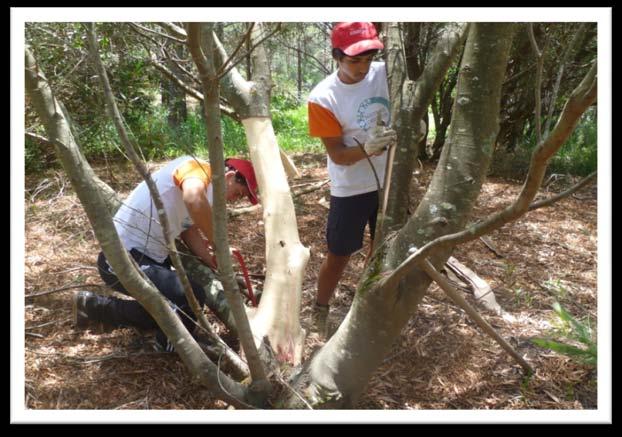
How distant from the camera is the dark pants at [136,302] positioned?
7.91 ft

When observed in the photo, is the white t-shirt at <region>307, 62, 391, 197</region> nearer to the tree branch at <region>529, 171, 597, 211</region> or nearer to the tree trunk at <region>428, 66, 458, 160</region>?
the tree branch at <region>529, 171, 597, 211</region>

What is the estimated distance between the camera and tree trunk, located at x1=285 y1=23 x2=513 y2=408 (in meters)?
1.58

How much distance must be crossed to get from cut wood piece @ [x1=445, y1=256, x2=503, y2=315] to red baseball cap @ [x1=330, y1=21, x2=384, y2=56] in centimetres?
157

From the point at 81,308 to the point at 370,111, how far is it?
1.85 m

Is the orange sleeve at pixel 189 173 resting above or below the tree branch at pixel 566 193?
above

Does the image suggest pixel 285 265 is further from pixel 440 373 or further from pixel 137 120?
pixel 137 120

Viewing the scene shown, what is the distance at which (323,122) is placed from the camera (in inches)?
94.1

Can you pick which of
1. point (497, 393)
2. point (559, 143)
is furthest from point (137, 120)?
point (559, 143)

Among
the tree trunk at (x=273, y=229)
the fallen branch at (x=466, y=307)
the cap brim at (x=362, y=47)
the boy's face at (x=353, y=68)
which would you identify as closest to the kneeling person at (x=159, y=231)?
the tree trunk at (x=273, y=229)

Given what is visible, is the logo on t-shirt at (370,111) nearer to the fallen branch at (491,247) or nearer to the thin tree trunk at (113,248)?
the thin tree trunk at (113,248)

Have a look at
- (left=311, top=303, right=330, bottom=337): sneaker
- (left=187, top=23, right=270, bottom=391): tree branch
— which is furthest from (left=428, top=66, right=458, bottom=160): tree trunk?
(left=187, top=23, right=270, bottom=391): tree branch

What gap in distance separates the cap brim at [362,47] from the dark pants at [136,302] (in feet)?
4.59

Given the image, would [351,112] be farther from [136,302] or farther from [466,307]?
[136,302]

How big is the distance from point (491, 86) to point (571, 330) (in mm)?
1456
